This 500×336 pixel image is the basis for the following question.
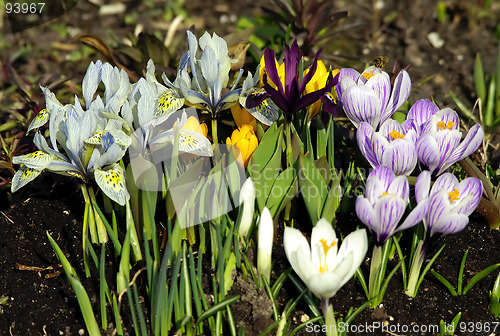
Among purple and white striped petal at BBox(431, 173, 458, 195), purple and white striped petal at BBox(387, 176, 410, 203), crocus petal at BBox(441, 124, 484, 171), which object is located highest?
crocus petal at BBox(441, 124, 484, 171)

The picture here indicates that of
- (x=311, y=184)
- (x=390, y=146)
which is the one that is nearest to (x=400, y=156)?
(x=390, y=146)

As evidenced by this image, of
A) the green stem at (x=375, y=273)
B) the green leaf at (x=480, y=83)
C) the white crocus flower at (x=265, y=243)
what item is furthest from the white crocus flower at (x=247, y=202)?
the green leaf at (x=480, y=83)

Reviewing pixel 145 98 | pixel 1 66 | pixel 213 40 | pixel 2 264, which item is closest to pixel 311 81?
pixel 213 40

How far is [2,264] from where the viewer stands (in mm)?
1922

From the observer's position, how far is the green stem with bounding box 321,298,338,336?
1.52 meters

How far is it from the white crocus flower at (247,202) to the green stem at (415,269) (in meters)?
0.52

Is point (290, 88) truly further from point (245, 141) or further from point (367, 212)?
point (367, 212)

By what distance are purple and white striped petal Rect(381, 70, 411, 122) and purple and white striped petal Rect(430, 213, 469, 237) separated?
0.45 meters

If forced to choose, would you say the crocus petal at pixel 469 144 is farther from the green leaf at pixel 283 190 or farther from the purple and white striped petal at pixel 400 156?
the green leaf at pixel 283 190

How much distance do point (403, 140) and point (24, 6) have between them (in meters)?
2.91

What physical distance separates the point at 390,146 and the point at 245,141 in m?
0.48

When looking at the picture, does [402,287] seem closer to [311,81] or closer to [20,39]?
[311,81]

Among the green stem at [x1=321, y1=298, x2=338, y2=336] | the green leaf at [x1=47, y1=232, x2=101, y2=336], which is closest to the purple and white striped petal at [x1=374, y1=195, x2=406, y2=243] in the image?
the green stem at [x1=321, y1=298, x2=338, y2=336]

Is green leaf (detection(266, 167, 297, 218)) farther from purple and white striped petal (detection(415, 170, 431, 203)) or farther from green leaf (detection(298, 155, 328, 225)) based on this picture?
purple and white striped petal (detection(415, 170, 431, 203))
